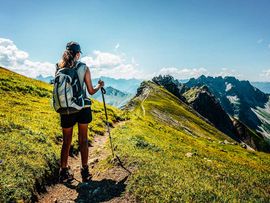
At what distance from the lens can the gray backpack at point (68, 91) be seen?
9.91 metres

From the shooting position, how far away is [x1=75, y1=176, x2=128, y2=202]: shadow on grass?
9727mm

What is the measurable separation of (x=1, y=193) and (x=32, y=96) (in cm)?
2884

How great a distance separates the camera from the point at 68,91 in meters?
9.95

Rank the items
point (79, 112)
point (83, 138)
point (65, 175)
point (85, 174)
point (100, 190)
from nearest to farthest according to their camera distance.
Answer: point (100, 190) < point (79, 112) < point (83, 138) < point (85, 174) < point (65, 175)

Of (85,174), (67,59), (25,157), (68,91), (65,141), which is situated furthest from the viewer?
(25,157)

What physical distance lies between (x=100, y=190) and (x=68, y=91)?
372 cm

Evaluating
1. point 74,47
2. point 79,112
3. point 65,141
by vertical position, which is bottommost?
point 65,141

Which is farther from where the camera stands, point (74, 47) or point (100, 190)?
point (74, 47)

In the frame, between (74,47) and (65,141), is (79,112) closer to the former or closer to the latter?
(65,141)

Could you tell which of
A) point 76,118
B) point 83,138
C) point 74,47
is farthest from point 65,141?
point 74,47

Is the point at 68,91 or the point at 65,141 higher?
the point at 68,91

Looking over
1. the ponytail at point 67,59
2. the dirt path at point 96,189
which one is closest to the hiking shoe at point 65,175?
the dirt path at point 96,189

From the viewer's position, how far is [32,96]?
3606 centimetres

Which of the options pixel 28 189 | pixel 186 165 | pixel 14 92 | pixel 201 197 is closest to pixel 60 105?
pixel 28 189
